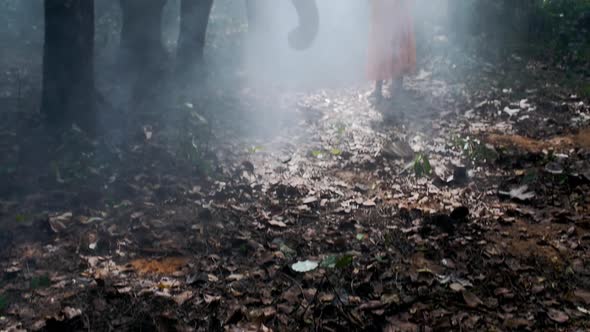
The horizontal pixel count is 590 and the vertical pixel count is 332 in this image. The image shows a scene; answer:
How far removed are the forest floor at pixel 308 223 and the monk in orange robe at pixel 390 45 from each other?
0.89m

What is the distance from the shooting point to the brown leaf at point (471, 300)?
245cm

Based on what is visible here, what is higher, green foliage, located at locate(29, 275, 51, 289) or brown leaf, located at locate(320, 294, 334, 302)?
brown leaf, located at locate(320, 294, 334, 302)

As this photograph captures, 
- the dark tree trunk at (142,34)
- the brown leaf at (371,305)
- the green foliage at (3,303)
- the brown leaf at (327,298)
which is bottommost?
the green foliage at (3,303)

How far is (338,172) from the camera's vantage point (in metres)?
4.64

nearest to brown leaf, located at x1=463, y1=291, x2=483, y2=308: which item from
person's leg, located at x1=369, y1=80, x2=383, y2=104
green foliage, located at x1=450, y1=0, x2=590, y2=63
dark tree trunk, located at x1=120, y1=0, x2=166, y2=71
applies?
person's leg, located at x1=369, y1=80, x2=383, y2=104

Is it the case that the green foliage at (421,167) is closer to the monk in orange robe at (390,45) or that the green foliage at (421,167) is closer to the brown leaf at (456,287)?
the brown leaf at (456,287)

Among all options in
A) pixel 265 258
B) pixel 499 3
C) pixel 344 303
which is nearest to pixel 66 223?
pixel 265 258

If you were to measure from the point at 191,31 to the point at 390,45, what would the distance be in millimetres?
2615

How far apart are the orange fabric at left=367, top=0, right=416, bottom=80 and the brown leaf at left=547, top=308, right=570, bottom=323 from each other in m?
4.85

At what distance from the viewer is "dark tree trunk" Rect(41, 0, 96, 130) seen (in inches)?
195

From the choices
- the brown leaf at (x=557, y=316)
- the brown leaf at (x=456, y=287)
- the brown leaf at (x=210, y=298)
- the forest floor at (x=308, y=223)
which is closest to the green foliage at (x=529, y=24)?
the forest floor at (x=308, y=223)

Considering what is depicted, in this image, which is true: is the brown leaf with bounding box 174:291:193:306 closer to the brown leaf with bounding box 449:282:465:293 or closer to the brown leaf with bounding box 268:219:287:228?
the brown leaf with bounding box 268:219:287:228

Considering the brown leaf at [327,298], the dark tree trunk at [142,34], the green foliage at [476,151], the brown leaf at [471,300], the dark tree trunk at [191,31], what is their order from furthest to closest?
the dark tree trunk at [191,31] < the dark tree trunk at [142,34] < the green foliage at [476,151] < the brown leaf at [327,298] < the brown leaf at [471,300]

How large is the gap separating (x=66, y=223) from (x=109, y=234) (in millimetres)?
366
